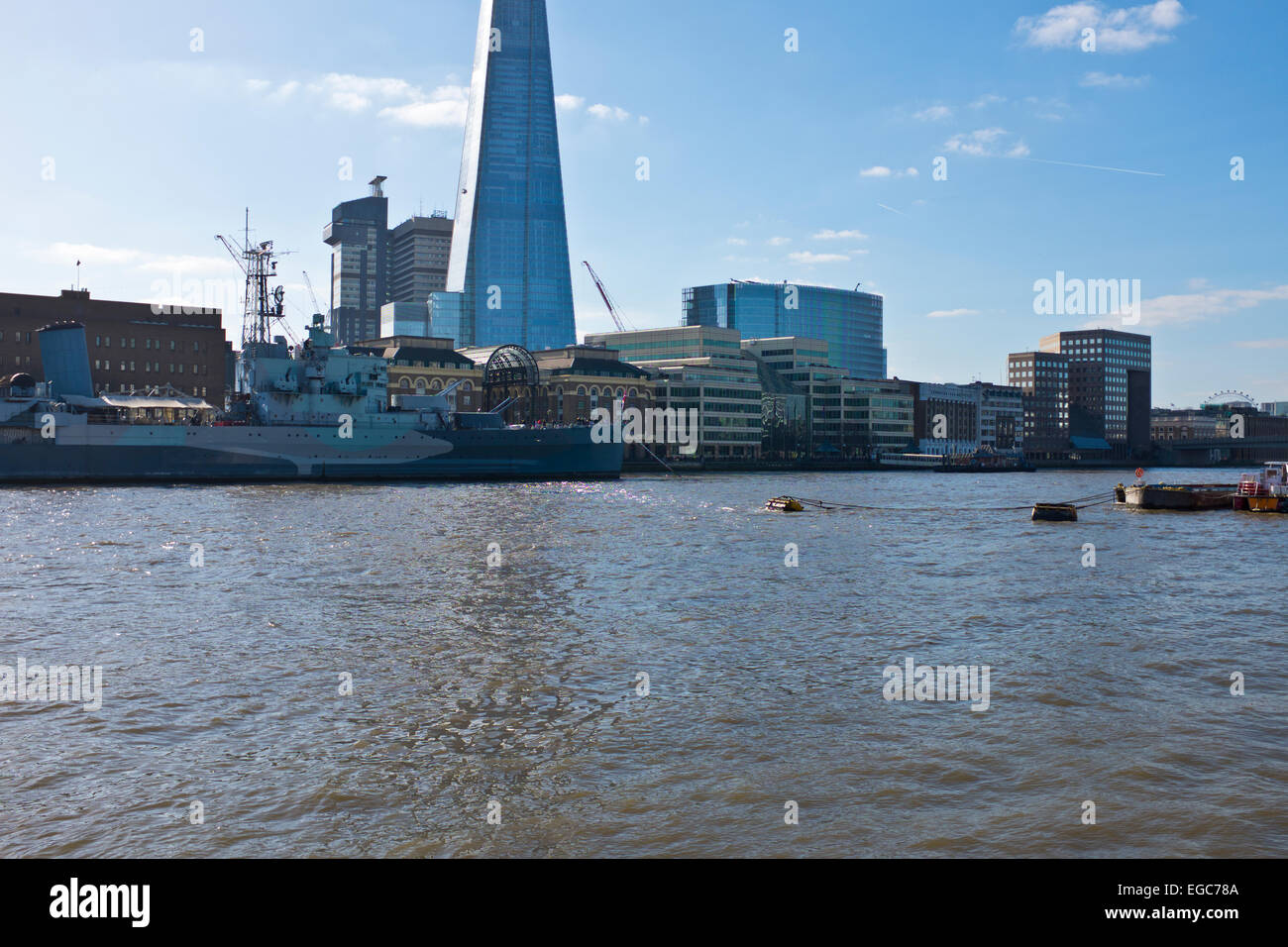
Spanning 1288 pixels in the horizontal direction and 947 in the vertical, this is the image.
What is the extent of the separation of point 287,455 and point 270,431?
288 centimetres

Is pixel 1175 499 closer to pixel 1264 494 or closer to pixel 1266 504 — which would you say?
pixel 1264 494

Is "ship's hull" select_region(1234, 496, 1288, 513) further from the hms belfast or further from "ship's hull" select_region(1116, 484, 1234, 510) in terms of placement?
the hms belfast

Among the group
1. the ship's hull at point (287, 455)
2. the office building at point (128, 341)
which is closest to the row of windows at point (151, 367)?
the office building at point (128, 341)

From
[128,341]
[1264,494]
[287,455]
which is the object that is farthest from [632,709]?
[128,341]

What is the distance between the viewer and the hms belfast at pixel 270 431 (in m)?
90.8

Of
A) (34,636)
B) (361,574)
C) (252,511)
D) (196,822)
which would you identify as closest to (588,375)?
(252,511)

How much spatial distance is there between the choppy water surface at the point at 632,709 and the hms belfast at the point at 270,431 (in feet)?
194

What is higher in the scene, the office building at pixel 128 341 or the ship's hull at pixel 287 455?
the office building at pixel 128 341

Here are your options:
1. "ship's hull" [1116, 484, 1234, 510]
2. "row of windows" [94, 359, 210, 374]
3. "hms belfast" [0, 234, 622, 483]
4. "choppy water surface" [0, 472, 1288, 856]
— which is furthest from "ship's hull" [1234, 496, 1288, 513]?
"row of windows" [94, 359, 210, 374]

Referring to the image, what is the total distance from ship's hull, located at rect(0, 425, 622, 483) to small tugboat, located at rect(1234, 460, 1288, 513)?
2495 inches

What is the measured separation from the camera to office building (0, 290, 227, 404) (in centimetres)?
13850

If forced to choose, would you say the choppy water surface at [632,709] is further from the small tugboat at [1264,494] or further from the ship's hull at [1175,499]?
the ship's hull at [1175,499]
